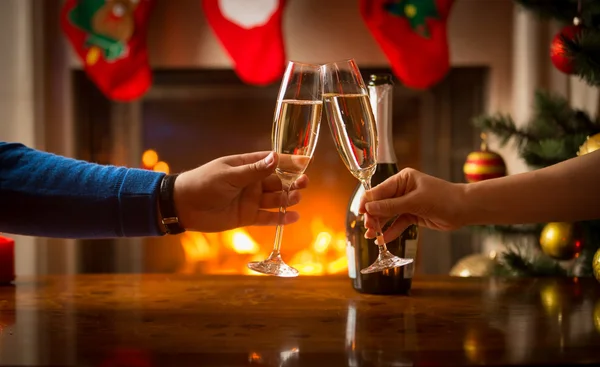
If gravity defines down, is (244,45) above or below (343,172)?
above

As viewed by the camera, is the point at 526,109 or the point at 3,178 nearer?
the point at 3,178

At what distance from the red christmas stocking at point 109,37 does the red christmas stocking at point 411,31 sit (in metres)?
0.73

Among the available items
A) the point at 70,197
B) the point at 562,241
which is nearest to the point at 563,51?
the point at 562,241

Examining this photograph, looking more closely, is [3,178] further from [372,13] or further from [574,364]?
[372,13]

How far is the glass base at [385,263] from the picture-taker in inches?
34.9

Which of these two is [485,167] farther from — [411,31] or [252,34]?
[252,34]

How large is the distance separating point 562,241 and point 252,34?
1.19 meters

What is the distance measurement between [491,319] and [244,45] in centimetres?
158

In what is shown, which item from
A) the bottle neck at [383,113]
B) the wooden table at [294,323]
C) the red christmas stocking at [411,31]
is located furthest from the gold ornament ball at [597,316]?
the red christmas stocking at [411,31]

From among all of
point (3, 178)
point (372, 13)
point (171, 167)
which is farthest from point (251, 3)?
point (3, 178)

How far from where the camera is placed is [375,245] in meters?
0.99

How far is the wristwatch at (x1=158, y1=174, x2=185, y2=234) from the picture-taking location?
3.34 feet

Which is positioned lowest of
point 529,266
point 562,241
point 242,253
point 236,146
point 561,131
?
point 242,253

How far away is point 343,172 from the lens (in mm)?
2436
